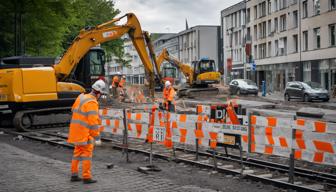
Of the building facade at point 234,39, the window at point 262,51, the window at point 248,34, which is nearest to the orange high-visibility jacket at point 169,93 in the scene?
the window at point 262,51

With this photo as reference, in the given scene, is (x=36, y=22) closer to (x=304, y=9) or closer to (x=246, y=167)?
(x=246, y=167)

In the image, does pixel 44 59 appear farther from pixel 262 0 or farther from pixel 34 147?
pixel 262 0

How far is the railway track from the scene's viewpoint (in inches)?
393

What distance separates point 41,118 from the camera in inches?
→ 855

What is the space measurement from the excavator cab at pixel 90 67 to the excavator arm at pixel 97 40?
3232 mm

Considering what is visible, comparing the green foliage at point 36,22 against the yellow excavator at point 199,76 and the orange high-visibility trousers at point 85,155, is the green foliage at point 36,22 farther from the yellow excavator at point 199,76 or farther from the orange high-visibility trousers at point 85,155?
the orange high-visibility trousers at point 85,155

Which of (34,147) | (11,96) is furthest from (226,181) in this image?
(11,96)

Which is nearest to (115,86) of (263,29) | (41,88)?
(41,88)

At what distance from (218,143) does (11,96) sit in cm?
1104

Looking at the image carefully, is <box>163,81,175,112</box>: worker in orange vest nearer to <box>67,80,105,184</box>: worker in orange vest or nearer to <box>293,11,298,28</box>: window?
<box>67,80,105,184</box>: worker in orange vest

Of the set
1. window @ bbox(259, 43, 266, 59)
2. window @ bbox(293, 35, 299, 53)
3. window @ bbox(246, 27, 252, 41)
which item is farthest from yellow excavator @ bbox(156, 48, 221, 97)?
window @ bbox(246, 27, 252, 41)

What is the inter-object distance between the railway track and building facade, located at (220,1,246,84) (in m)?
66.6

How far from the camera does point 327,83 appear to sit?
Result: 53156mm

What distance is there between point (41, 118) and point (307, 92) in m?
23.8
